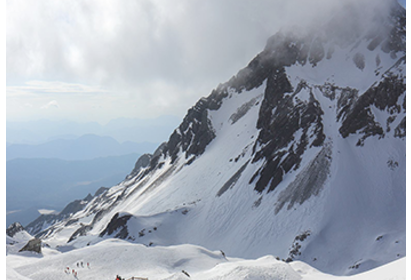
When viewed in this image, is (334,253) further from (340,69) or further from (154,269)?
(340,69)

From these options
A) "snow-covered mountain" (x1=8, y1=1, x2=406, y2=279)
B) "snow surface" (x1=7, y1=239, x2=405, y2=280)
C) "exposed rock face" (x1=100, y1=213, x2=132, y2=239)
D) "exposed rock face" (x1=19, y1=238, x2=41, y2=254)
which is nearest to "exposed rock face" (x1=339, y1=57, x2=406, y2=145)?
"snow-covered mountain" (x1=8, y1=1, x2=406, y2=279)

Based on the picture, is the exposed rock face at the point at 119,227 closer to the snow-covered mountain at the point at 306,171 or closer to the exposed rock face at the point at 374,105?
the snow-covered mountain at the point at 306,171

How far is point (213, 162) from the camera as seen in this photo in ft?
345

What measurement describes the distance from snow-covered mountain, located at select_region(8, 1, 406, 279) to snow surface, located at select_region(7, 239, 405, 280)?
752 inches

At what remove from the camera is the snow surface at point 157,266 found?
32.4m

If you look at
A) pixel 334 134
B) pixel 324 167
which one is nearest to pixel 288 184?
pixel 324 167

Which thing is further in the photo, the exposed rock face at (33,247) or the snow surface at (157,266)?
the exposed rock face at (33,247)

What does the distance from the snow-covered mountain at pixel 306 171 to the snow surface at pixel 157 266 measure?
62.6 feet

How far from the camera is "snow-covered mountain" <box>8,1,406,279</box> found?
61188mm

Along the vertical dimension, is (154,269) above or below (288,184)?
above

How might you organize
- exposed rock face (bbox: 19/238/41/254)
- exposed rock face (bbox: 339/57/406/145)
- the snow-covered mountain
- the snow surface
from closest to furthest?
1. the snow surface
2. exposed rock face (bbox: 19/238/41/254)
3. the snow-covered mountain
4. exposed rock face (bbox: 339/57/406/145)

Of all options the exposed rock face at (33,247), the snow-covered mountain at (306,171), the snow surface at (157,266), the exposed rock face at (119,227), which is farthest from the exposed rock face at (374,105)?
the exposed rock face at (33,247)

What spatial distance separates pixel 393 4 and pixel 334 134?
295 ft

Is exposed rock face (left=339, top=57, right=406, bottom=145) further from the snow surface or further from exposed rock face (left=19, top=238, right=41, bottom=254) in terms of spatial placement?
exposed rock face (left=19, top=238, right=41, bottom=254)
